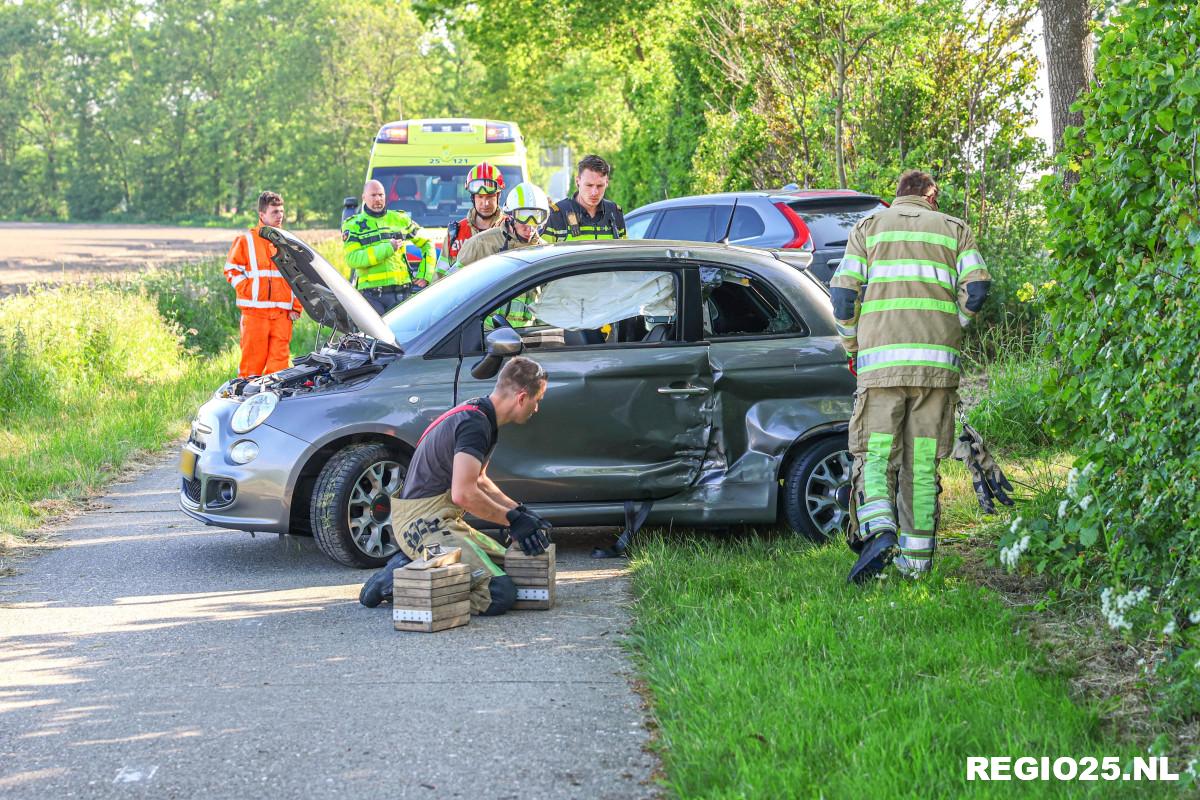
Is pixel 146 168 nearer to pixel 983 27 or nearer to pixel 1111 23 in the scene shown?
pixel 983 27

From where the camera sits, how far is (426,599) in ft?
19.8

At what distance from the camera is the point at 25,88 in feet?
307

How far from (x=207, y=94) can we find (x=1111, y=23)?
309 ft

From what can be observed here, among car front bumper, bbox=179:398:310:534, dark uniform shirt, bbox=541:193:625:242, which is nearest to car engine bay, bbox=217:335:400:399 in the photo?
car front bumper, bbox=179:398:310:534

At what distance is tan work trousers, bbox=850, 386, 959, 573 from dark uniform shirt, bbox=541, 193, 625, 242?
4064 mm

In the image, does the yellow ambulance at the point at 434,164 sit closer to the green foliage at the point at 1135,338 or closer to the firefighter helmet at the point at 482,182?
the firefighter helmet at the point at 482,182

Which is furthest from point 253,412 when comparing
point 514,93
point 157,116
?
point 157,116

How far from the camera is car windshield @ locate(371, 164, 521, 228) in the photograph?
17547mm

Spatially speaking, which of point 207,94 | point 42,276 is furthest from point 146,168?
point 42,276

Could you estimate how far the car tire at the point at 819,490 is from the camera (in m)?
7.45

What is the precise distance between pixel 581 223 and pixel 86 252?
99.4 ft

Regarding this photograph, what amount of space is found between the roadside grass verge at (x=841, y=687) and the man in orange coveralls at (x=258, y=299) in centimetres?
587

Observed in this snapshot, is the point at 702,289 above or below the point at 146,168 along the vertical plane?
below

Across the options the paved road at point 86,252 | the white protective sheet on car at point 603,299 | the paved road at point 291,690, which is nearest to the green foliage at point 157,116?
the paved road at point 86,252
